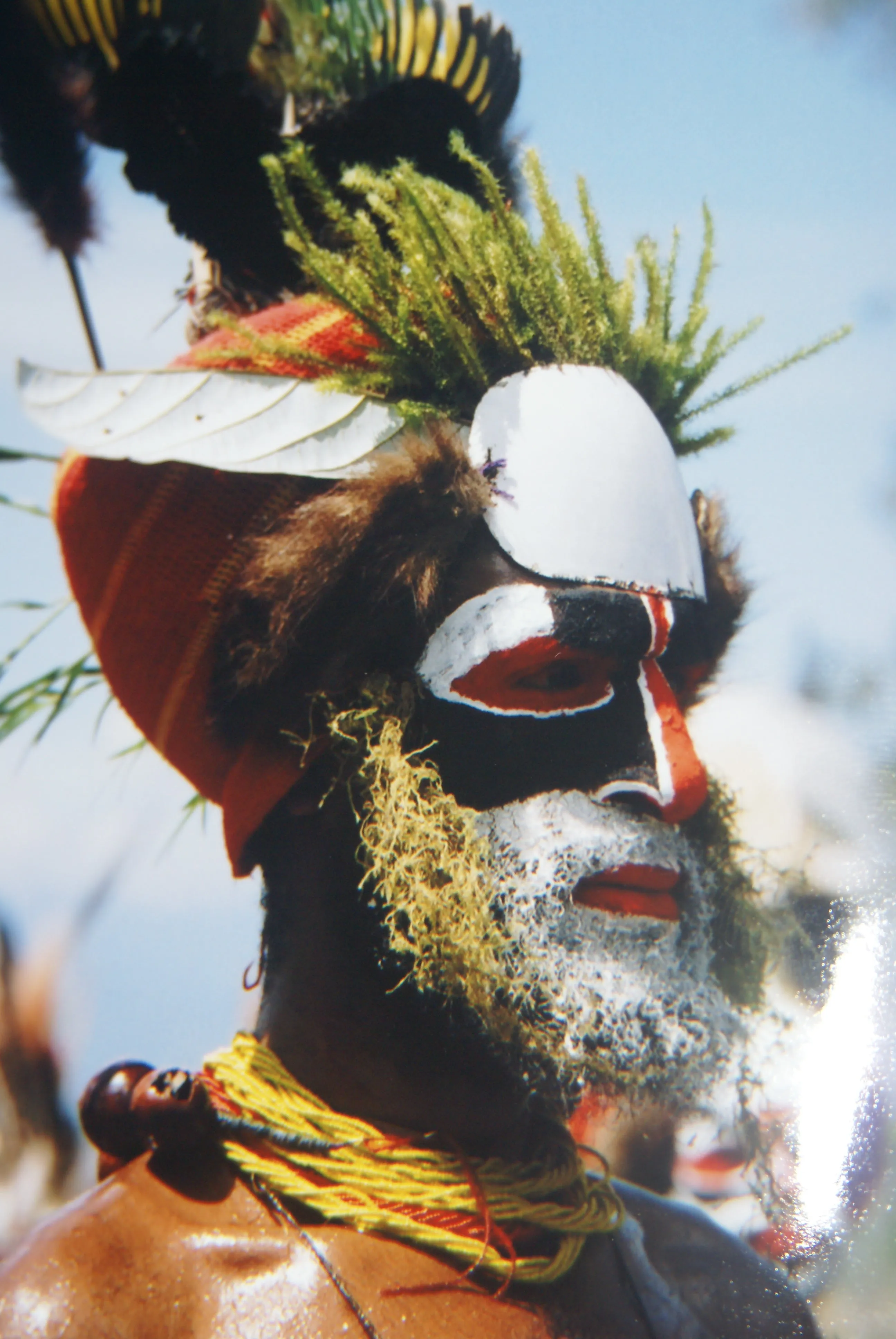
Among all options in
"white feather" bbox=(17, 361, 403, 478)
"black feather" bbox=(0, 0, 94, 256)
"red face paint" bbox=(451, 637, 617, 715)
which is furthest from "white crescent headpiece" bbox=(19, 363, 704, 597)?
"black feather" bbox=(0, 0, 94, 256)

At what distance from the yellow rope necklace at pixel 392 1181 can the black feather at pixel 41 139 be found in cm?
171

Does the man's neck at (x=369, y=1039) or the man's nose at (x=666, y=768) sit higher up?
the man's nose at (x=666, y=768)

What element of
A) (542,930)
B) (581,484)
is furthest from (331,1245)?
(581,484)

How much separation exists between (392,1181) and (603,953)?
0.51 m

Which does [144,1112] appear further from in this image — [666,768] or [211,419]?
[211,419]

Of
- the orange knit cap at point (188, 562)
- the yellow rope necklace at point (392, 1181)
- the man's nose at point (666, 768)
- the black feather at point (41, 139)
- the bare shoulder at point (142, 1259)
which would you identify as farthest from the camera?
the black feather at point (41, 139)

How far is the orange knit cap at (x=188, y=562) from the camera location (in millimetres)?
1950

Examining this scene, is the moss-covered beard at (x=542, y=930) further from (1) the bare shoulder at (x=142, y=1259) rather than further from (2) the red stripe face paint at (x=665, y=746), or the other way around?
(1) the bare shoulder at (x=142, y=1259)

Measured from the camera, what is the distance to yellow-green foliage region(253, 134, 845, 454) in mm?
1948

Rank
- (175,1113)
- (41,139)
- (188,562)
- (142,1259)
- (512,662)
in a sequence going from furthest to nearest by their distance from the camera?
(41,139), (188,562), (512,662), (175,1113), (142,1259)

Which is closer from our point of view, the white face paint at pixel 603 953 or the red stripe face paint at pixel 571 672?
the white face paint at pixel 603 953

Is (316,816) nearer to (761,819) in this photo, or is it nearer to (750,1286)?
(761,819)

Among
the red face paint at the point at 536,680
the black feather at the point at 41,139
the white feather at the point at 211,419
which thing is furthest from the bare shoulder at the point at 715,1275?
the black feather at the point at 41,139

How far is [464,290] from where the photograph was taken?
196cm
